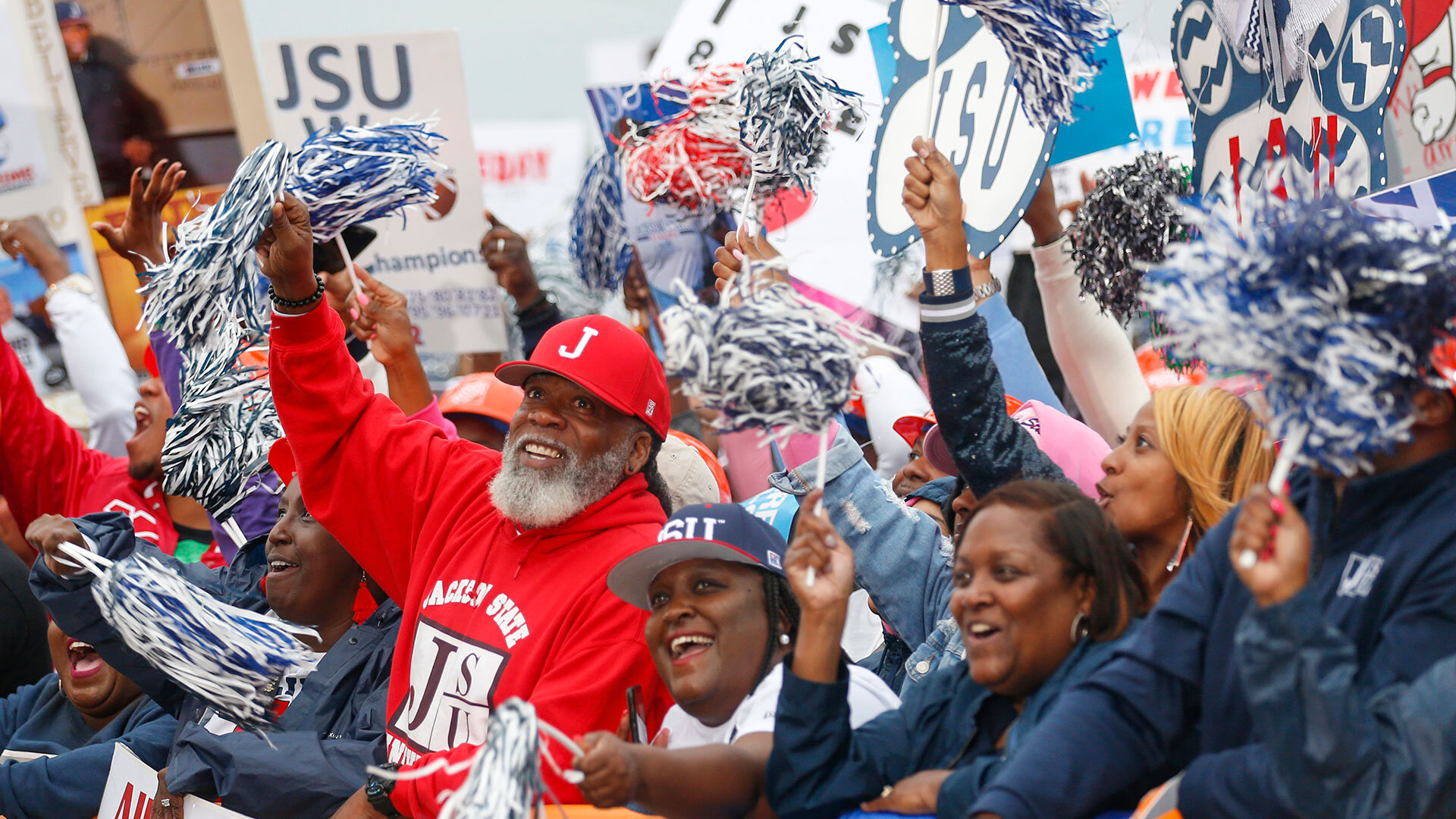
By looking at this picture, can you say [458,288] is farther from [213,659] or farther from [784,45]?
[213,659]

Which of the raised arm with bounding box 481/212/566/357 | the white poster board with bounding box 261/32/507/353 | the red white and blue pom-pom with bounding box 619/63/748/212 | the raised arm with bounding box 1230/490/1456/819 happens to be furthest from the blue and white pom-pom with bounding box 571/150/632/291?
the raised arm with bounding box 1230/490/1456/819

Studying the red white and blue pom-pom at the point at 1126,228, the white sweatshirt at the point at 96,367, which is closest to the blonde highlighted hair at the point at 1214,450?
the red white and blue pom-pom at the point at 1126,228

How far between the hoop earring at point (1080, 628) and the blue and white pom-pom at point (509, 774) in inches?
32.4

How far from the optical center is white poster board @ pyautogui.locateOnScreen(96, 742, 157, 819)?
126 inches

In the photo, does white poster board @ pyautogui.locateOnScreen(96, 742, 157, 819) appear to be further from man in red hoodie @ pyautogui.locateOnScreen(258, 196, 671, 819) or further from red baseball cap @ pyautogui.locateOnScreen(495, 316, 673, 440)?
red baseball cap @ pyautogui.locateOnScreen(495, 316, 673, 440)

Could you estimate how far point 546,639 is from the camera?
9.65ft

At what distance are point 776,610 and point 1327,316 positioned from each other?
4.35ft

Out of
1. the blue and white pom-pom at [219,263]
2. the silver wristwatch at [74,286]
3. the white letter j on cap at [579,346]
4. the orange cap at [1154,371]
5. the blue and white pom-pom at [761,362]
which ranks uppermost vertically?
the blue and white pom-pom at [219,263]

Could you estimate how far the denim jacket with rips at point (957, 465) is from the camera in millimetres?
2594

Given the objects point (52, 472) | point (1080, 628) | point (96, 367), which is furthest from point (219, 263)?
point (96, 367)

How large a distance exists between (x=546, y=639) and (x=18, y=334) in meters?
4.42

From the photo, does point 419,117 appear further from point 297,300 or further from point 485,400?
point 297,300

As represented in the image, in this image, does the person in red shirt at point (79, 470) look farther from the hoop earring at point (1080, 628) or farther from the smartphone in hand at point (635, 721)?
the hoop earring at point (1080, 628)

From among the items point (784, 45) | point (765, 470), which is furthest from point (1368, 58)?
point (765, 470)
